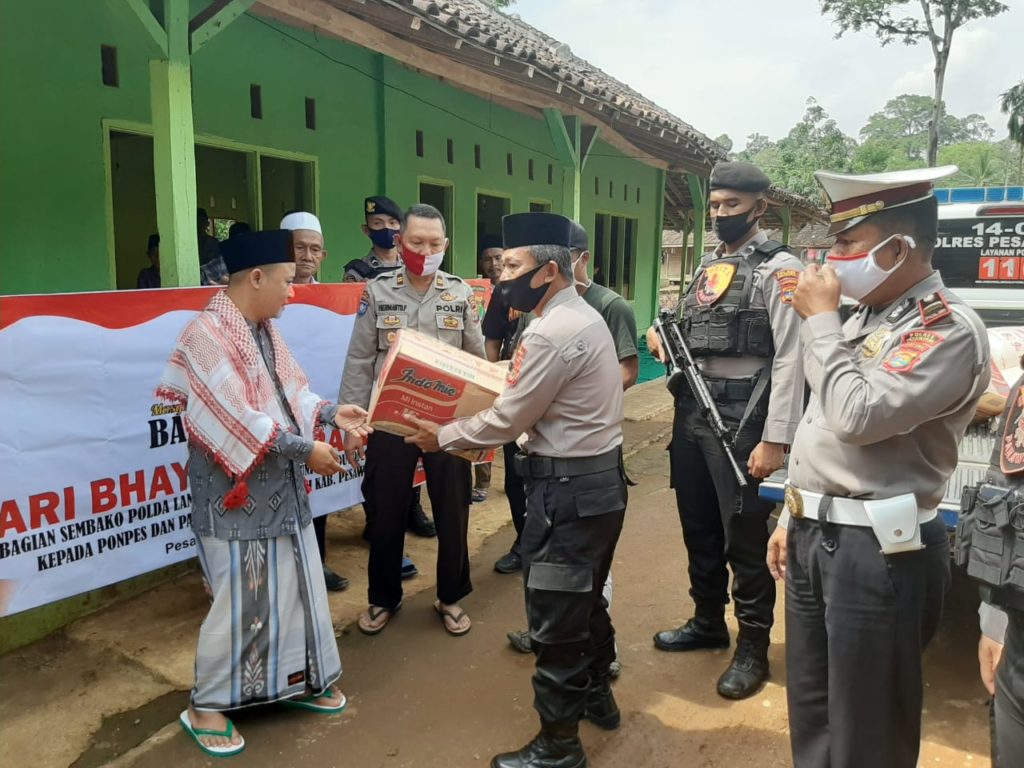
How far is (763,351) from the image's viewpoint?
309 cm

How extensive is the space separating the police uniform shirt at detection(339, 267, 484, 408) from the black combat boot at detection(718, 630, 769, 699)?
1.95 meters

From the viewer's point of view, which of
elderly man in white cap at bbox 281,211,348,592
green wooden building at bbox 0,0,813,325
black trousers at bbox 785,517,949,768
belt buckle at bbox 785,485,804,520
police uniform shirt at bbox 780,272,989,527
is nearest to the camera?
police uniform shirt at bbox 780,272,989,527

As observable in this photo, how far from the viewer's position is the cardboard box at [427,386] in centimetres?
270

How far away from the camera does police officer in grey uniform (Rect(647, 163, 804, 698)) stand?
9.75 feet

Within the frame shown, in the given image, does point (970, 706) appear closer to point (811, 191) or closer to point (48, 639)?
point (48, 639)

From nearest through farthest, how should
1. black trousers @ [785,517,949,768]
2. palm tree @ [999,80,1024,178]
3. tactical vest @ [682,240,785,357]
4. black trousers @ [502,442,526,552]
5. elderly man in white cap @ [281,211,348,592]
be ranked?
black trousers @ [785,517,949,768], tactical vest @ [682,240,785,357], black trousers @ [502,442,526,552], elderly man in white cap @ [281,211,348,592], palm tree @ [999,80,1024,178]

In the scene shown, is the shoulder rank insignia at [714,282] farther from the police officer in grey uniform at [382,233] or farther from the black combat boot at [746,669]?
the police officer in grey uniform at [382,233]

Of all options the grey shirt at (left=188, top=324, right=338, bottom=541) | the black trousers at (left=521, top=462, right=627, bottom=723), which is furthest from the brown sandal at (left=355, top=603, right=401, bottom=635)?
the black trousers at (left=521, top=462, right=627, bottom=723)

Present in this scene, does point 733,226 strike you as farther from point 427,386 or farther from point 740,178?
point 427,386

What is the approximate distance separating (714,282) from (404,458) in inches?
64.2

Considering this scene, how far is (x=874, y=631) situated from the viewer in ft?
6.21

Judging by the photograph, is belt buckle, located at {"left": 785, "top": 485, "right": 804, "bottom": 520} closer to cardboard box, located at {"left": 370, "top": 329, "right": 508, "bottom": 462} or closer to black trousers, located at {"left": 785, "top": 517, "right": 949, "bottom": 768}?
black trousers, located at {"left": 785, "top": 517, "right": 949, "bottom": 768}

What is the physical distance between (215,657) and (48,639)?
1.21 m

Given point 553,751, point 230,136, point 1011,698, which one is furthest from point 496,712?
point 230,136
